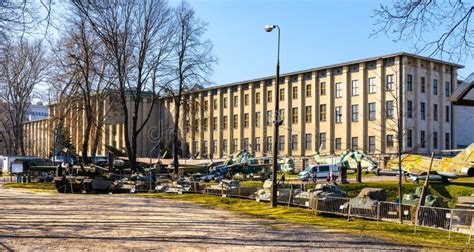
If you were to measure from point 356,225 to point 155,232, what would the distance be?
23.5 feet

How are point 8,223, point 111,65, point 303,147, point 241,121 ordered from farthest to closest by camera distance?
point 241,121, point 303,147, point 111,65, point 8,223

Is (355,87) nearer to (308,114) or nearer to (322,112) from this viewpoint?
(322,112)

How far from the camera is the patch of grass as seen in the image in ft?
50.9

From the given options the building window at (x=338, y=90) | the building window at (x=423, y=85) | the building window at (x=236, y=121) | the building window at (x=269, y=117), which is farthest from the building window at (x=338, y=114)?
the building window at (x=236, y=121)

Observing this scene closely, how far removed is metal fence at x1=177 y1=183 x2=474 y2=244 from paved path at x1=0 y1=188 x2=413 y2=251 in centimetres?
345

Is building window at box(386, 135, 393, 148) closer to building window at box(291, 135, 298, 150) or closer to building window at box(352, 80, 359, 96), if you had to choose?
building window at box(352, 80, 359, 96)

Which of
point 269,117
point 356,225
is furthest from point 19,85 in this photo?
point 356,225

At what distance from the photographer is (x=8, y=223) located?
18.1 metres

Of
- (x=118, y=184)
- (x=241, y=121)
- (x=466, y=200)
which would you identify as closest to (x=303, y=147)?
(x=241, y=121)

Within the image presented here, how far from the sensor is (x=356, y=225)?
759 inches

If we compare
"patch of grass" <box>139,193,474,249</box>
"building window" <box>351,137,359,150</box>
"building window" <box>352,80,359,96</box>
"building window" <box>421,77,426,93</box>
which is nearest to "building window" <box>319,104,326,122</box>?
"building window" <box>352,80,359,96</box>

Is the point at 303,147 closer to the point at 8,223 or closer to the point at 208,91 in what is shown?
the point at 208,91

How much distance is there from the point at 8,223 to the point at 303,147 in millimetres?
62868

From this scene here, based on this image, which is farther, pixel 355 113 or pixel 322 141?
pixel 322 141
